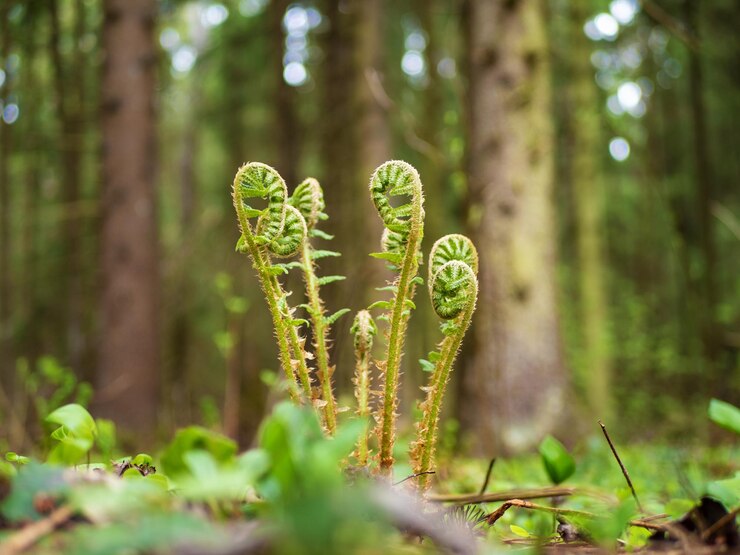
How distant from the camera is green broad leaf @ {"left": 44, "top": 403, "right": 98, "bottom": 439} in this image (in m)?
1.09

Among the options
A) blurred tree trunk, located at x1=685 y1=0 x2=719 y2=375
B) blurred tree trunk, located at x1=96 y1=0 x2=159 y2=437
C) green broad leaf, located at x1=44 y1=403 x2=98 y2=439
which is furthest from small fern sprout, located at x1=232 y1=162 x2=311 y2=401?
blurred tree trunk, located at x1=685 y1=0 x2=719 y2=375

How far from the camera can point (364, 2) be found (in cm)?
1002

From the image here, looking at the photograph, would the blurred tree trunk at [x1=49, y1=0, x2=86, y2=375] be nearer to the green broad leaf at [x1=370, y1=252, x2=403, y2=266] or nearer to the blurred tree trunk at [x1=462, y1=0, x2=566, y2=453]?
the blurred tree trunk at [x1=462, y1=0, x2=566, y2=453]

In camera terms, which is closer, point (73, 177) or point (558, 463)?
point (558, 463)

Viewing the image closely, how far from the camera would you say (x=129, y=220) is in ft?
25.8

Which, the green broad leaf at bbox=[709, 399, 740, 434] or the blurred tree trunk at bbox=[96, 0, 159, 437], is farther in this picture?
the blurred tree trunk at bbox=[96, 0, 159, 437]

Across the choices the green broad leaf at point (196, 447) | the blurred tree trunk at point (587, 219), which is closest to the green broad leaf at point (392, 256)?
the green broad leaf at point (196, 447)

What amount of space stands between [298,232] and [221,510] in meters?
0.59

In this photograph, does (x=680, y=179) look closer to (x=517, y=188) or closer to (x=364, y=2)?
(x=364, y=2)

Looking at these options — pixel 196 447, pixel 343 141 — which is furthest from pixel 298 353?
pixel 343 141

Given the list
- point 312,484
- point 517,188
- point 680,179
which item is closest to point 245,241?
point 312,484

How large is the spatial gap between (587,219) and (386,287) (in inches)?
386

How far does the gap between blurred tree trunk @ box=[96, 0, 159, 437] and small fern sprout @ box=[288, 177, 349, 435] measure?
6.78 meters

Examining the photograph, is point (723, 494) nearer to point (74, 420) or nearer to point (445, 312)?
point (445, 312)
